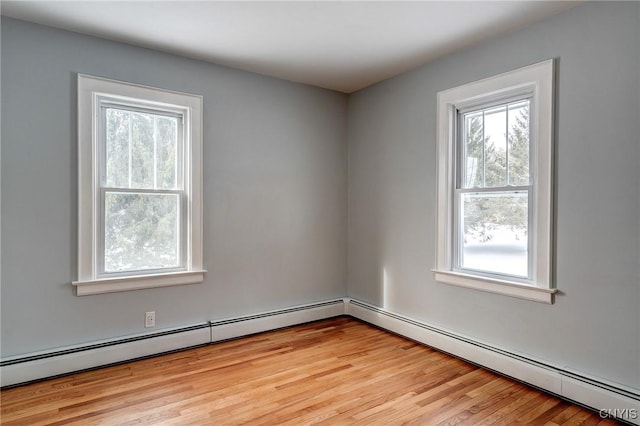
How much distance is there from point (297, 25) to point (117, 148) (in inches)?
68.5

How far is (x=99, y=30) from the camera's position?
2834mm

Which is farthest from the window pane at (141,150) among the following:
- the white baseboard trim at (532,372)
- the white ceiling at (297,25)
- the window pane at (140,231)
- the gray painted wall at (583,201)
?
the white baseboard trim at (532,372)

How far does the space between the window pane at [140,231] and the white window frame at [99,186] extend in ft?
0.21

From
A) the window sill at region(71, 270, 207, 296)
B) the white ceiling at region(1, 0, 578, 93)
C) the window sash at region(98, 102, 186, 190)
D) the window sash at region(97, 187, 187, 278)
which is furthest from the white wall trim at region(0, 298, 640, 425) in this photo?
the white ceiling at region(1, 0, 578, 93)

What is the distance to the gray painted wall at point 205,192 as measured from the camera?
2.69m

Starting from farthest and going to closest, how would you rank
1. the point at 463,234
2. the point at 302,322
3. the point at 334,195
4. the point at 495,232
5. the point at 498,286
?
1. the point at 334,195
2. the point at 302,322
3. the point at 463,234
4. the point at 495,232
5. the point at 498,286

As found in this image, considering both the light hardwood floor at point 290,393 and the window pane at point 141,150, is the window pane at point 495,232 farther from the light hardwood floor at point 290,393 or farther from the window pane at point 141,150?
the window pane at point 141,150

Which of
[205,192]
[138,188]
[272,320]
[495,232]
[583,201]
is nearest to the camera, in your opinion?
[583,201]

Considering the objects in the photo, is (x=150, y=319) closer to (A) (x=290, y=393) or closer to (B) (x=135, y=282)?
(B) (x=135, y=282)

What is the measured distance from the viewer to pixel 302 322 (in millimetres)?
4059

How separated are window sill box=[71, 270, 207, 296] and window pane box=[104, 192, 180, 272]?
0.37 ft

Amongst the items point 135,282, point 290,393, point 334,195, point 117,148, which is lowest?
point 290,393

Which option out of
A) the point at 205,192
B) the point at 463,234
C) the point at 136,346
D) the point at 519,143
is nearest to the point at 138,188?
the point at 205,192

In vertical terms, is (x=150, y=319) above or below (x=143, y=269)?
below
